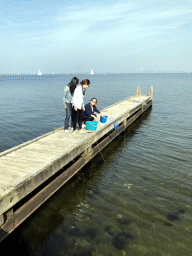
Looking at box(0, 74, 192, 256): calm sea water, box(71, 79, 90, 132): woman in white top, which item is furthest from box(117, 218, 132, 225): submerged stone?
box(71, 79, 90, 132): woman in white top

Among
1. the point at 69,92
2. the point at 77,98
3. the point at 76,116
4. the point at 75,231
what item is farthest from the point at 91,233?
the point at 69,92

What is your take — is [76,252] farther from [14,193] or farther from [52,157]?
[52,157]

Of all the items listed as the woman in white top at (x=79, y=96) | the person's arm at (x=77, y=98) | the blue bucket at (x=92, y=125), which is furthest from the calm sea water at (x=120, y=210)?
the person's arm at (x=77, y=98)

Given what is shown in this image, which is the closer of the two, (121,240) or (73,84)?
(121,240)

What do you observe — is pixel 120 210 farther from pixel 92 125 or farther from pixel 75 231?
pixel 92 125

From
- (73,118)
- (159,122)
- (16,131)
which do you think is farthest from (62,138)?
(159,122)

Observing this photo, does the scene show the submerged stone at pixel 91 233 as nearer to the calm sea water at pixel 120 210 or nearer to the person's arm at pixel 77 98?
the calm sea water at pixel 120 210

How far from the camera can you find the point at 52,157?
6.06 m

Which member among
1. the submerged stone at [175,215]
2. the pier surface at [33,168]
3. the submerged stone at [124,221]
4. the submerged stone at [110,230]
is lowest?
the submerged stone at [110,230]

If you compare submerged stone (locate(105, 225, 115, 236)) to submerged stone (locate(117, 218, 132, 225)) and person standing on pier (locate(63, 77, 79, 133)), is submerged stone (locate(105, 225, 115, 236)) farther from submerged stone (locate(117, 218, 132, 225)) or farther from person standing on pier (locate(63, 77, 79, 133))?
person standing on pier (locate(63, 77, 79, 133))

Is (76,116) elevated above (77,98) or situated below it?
below

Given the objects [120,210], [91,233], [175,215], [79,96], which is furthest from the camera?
[79,96]

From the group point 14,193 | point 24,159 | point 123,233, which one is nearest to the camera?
point 14,193

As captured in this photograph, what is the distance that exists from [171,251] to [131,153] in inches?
225
